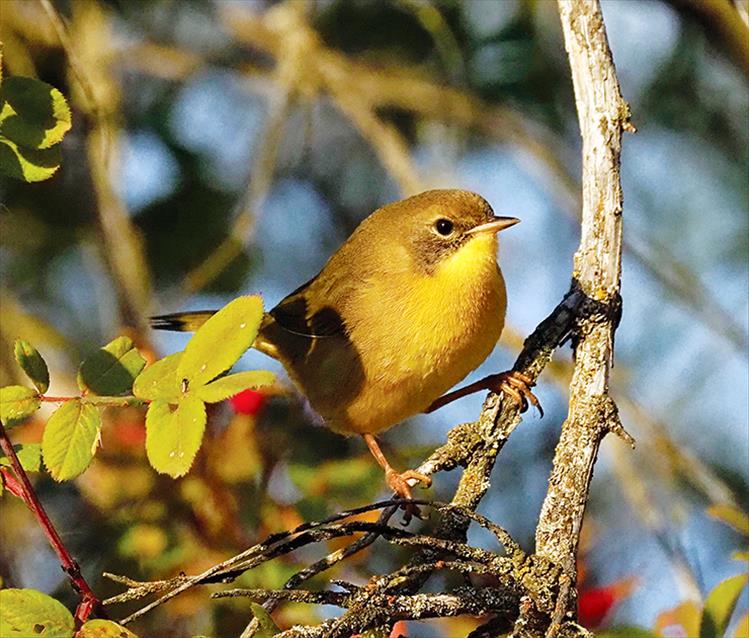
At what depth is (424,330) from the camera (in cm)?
349

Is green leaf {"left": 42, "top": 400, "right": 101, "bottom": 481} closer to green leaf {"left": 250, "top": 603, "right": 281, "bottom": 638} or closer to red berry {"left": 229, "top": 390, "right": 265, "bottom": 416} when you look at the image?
green leaf {"left": 250, "top": 603, "right": 281, "bottom": 638}

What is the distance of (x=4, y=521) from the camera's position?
3896 mm

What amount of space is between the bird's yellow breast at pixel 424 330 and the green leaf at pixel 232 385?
175cm

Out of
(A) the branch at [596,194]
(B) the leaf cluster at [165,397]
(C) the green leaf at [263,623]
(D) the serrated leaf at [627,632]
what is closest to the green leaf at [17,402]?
(B) the leaf cluster at [165,397]

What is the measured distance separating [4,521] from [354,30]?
2963 mm

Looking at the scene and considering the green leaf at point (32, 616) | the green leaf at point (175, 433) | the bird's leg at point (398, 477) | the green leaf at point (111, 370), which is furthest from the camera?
the bird's leg at point (398, 477)

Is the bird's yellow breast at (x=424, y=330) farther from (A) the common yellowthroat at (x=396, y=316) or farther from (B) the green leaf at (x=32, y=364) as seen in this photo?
(B) the green leaf at (x=32, y=364)

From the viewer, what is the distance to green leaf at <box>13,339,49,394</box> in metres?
1.75

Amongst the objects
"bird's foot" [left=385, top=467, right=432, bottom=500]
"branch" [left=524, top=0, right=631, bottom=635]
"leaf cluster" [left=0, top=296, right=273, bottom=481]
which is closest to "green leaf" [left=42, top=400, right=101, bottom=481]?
"leaf cluster" [left=0, top=296, right=273, bottom=481]

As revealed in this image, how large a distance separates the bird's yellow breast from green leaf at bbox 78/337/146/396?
1710mm

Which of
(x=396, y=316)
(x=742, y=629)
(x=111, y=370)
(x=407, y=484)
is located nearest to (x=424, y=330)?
(x=396, y=316)

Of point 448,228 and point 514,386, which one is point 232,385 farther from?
point 448,228

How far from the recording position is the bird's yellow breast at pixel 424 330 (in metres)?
3.42

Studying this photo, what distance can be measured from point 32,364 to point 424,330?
1870 millimetres
